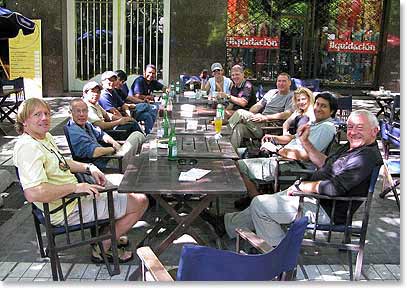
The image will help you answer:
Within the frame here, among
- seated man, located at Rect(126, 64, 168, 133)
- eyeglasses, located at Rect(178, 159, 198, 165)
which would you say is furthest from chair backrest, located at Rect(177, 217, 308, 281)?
seated man, located at Rect(126, 64, 168, 133)

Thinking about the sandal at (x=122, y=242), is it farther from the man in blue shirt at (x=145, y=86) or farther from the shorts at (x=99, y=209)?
the man in blue shirt at (x=145, y=86)

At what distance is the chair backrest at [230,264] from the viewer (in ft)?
6.50

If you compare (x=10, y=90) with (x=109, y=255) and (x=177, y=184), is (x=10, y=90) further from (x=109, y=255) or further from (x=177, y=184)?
(x=177, y=184)

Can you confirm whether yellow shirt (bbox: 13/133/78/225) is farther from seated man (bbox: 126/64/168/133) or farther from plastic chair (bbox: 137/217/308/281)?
seated man (bbox: 126/64/168/133)

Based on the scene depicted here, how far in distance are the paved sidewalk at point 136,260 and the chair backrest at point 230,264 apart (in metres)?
1.39

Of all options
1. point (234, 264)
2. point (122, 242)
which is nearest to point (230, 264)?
point (234, 264)

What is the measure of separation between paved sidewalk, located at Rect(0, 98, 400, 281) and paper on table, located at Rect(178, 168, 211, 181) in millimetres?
718

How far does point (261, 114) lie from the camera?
21.6 ft

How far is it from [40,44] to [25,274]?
871 centimetres

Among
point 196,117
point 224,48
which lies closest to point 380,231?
point 196,117

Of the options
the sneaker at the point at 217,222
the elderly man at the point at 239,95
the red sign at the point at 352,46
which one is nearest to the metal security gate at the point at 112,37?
the red sign at the point at 352,46

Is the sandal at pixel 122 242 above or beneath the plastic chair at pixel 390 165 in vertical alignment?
beneath

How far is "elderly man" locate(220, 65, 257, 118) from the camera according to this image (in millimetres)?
7023

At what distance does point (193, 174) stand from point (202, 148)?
2.79 feet
